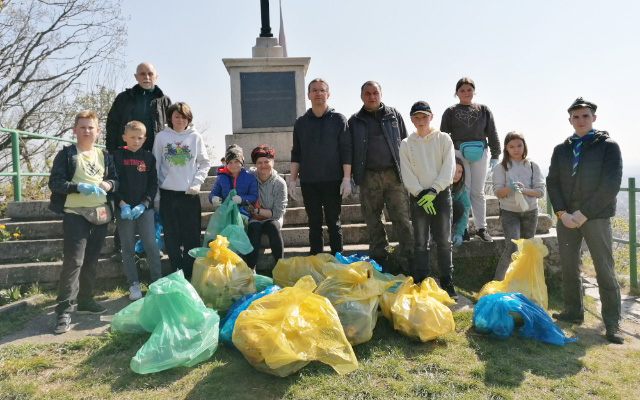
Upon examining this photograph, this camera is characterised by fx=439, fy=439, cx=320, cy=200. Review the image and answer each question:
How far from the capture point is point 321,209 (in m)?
4.30

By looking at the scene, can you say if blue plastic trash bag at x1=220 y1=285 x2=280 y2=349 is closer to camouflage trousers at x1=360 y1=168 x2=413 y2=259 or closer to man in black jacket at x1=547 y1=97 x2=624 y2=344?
camouflage trousers at x1=360 y1=168 x2=413 y2=259

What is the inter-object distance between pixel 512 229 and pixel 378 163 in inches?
57.9

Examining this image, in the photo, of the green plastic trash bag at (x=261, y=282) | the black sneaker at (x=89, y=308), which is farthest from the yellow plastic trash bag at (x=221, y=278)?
the black sneaker at (x=89, y=308)

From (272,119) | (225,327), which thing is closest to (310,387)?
(225,327)

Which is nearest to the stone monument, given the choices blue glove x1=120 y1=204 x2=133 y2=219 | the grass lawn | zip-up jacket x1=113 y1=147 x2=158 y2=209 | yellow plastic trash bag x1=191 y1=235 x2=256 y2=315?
zip-up jacket x1=113 y1=147 x2=158 y2=209

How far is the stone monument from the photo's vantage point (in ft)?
23.5

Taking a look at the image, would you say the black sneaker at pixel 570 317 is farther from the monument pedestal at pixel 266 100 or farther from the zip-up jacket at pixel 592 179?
the monument pedestal at pixel 266 100

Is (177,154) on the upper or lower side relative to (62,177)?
upper

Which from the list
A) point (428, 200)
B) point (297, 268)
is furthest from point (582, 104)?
point (297, 268)

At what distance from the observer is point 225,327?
9.87 feet

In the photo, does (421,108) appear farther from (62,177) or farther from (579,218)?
(62,177)

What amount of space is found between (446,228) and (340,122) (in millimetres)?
1404

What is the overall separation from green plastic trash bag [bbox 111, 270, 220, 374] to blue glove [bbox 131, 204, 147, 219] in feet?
3.05

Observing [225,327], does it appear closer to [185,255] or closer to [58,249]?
[185,255]
